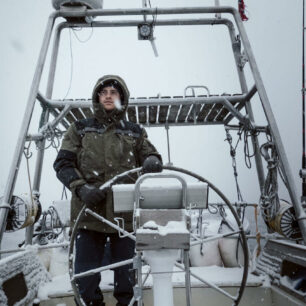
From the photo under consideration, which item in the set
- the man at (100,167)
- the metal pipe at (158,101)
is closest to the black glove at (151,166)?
the man at (100,167)

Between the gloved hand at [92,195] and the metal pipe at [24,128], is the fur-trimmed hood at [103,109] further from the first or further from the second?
the metal pipe at [24,128]

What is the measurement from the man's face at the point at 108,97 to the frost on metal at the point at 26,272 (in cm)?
144

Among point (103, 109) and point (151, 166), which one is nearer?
point (151, 166)

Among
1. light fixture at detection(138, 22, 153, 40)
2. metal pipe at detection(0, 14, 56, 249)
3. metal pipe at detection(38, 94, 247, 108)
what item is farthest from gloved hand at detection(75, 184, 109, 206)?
light fixture at detection(138, 22, 153, 40)

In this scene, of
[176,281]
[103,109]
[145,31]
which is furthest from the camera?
[145,31]

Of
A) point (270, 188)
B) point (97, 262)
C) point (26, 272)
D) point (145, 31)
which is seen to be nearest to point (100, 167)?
point (97, 262)

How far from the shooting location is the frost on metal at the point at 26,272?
2246 mm

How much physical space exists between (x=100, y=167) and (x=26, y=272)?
1.36 m

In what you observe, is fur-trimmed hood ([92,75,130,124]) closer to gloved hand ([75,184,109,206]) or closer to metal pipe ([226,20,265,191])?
gloved hand ([75,184,109,206])

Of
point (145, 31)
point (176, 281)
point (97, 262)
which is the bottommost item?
point (176, 281)

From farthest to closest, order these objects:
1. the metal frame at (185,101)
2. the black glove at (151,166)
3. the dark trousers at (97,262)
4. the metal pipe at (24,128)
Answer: the metal frame at (185,101)
the metal pipe at (24,128)
the dark trousers at (97,262)
the black glove at (151,166)

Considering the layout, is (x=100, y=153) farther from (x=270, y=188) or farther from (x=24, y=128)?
(x=270, y=188)

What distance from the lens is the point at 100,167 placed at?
2.23 metres

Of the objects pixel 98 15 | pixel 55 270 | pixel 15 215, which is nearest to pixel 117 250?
pixel 15 215
